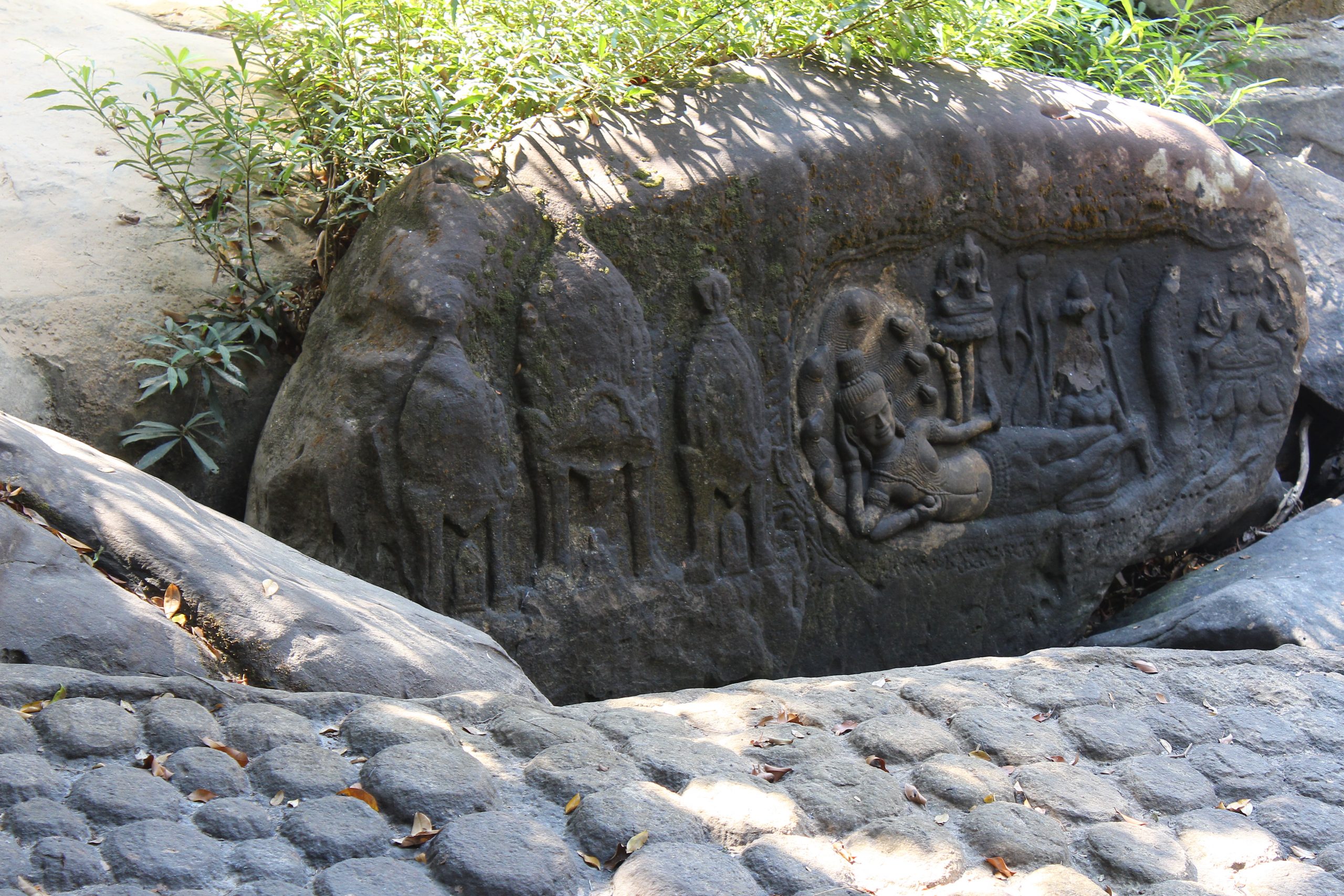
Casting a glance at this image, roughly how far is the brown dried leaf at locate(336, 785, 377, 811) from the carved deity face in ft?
7.80

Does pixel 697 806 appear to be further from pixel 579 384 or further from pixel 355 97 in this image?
pixel 355 97

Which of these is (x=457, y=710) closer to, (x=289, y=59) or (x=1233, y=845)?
(x=1233, y=845)

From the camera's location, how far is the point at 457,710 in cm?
217

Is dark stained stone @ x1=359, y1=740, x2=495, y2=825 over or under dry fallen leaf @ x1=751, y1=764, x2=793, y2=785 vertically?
over

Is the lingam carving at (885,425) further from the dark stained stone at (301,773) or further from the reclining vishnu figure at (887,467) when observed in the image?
the dark stained stone at (301,773)

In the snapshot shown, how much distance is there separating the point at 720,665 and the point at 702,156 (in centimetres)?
155

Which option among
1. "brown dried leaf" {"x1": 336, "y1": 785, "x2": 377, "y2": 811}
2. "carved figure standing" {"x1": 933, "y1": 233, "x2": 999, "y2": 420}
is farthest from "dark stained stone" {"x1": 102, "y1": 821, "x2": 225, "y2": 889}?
"carved figure standing" {"x1": 933, "y1": 233, "x2": 999, "y2": 420}

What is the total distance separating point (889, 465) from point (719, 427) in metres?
0.71

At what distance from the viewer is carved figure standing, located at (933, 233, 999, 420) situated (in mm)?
4062

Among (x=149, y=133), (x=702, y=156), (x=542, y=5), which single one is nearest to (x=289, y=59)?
(x=149, y=133)

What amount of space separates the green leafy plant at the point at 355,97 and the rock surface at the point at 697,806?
1.70 meters

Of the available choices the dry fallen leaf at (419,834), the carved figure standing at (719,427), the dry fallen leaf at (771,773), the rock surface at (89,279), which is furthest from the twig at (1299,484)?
the dry fallen leaf at (419,834)

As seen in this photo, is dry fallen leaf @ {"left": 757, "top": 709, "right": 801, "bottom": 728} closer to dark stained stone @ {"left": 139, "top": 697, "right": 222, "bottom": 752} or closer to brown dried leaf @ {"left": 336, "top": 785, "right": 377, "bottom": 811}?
brown dried leaf @ {"left": 336, "top": 785, "right": 377, "bottom": 811}

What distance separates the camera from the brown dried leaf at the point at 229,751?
5.94ft
